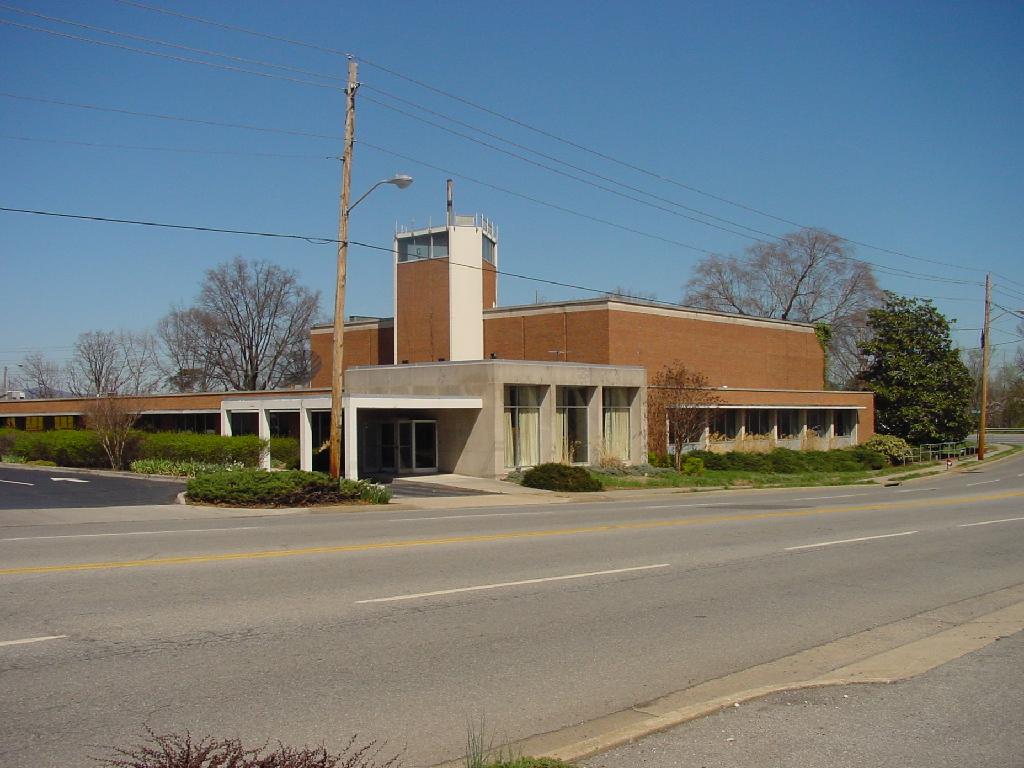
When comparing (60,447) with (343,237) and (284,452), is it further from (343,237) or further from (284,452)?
(343,237)

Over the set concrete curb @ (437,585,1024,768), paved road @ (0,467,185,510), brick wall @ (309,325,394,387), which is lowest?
paved road @ (0,467,185,510)

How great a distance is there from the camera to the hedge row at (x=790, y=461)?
142 ft

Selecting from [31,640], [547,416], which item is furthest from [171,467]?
[31,640]

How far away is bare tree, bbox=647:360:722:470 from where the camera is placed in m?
41.8

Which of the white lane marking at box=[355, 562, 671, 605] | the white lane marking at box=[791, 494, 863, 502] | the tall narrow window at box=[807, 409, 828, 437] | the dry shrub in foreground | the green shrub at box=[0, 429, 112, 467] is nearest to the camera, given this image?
the dry shrub in foreground

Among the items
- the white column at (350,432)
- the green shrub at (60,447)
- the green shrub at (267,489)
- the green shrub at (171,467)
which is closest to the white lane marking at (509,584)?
the green shrub at (267,489)

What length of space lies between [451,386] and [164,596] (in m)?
25.6

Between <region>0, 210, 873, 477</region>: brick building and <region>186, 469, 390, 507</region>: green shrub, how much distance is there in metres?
6.35

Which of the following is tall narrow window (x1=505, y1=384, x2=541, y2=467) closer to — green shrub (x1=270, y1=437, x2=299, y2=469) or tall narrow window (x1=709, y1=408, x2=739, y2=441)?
green shrub (x1=270, y1=437, x2=299, y2=469)

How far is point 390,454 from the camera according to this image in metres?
36.1

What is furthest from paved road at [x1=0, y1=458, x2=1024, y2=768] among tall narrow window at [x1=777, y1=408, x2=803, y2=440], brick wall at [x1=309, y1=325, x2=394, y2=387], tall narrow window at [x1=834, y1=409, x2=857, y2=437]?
tall narrow window at [x1=834, y1=409, x2=857, y2=437]

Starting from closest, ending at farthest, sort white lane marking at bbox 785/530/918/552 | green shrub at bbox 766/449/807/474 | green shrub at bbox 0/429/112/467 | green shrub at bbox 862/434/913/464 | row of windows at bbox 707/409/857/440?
1. white lane marking at bbox 785/530/918/552
2. green shrub at bbox 0/429/112/467
3. green shrub at bbox 766/449/807/474
4. row of windows at bbox 707/409/857/440
5. green shrub at bbox 862/434/913/464

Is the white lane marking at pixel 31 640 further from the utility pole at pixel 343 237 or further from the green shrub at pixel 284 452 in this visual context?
the green shrub at pixel 284 452

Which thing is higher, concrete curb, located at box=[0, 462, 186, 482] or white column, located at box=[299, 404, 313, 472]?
white column, located at box=[299, 404, 313, 472]
